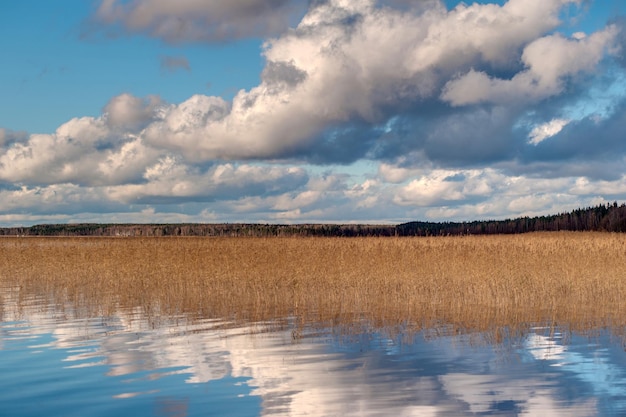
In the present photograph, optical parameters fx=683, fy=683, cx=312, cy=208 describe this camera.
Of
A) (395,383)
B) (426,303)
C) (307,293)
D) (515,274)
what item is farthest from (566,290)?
(395,383)

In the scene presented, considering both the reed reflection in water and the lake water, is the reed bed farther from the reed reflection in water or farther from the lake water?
the lake water

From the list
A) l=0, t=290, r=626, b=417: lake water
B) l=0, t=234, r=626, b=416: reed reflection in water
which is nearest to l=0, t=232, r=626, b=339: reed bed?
l=0, t=234, r=626, b=416: reed reflection in water

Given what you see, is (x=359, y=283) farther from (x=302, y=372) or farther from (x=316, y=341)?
(x=302, y=372)

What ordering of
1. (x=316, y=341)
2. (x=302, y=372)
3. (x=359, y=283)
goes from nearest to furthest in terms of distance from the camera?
(x=302, y=372)
(x=316, y=341)
(x=359, y=283)

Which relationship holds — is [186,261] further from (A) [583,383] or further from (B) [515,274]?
(A) [583,383]

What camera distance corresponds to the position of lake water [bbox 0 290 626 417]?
8.43 metres

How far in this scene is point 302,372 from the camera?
33.8 ft

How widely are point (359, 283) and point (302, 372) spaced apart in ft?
37.8

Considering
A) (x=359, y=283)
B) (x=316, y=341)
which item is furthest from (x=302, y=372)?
(x=359, y=283)

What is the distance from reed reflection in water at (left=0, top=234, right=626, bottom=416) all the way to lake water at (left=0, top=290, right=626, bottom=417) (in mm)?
35

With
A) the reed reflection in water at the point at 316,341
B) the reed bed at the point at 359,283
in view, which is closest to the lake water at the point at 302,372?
the reed reflection in water at the point at 316,341

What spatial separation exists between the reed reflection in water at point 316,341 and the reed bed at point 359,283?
0.11 m

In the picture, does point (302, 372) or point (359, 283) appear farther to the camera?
point (359, 283)

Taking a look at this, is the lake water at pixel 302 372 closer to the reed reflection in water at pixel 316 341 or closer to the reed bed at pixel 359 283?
the reed reflection in water at pixel 316 341
